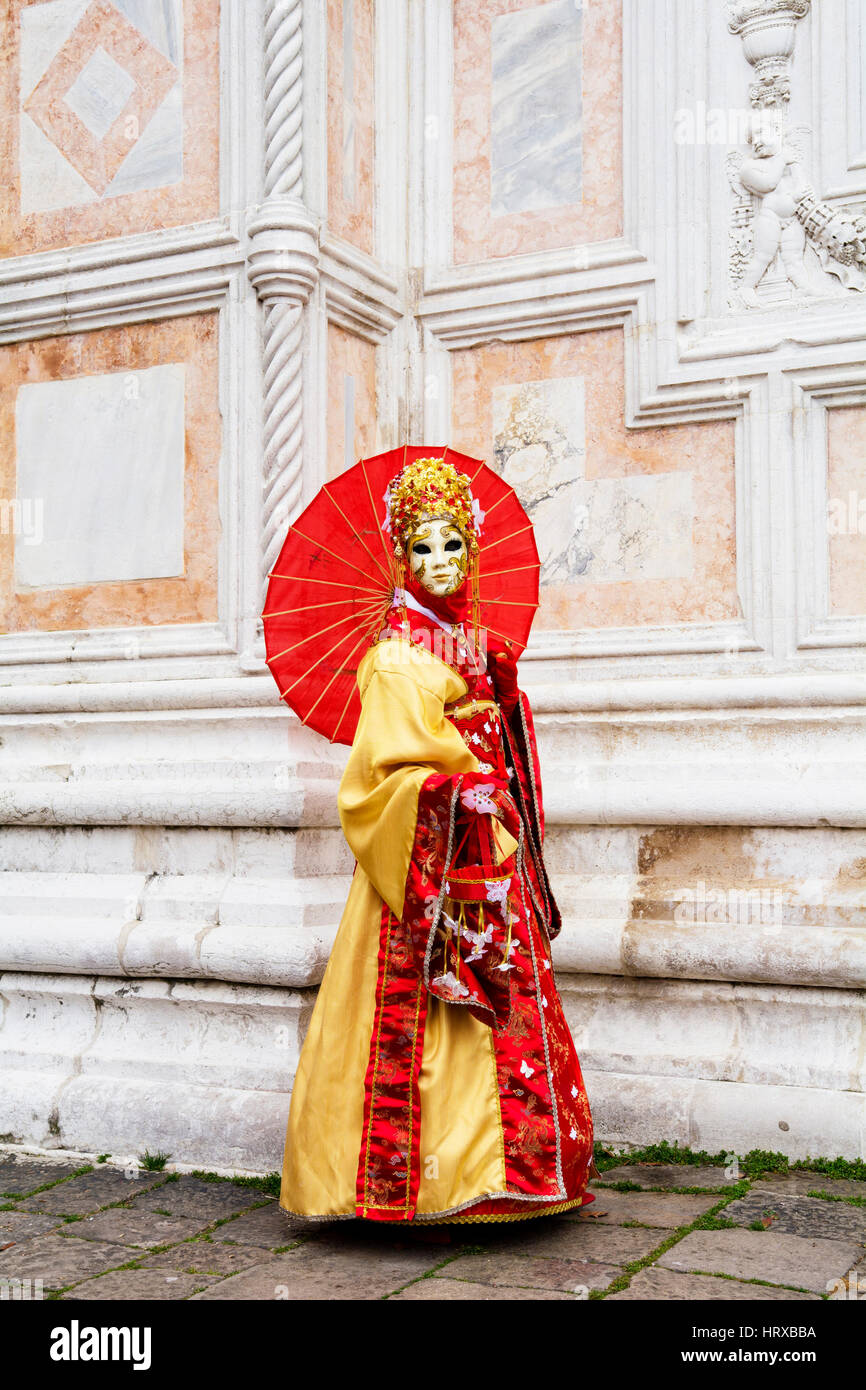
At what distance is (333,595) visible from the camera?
360 cm

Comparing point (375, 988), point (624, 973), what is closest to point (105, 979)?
point (375, 988)

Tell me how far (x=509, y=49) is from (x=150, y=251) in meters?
1.53

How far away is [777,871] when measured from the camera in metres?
4.20

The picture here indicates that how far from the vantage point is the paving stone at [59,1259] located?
3.14 m

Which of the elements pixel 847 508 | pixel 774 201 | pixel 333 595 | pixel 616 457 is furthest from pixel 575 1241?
pixel 774 201

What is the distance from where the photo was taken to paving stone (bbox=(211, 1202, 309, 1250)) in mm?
3371

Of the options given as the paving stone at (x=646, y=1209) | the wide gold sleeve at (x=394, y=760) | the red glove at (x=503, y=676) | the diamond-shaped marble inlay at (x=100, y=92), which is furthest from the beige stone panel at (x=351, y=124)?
the paving stone at (x=646, y=1209)

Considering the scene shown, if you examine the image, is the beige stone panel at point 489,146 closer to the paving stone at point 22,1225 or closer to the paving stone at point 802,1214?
the paving stone at point 802,1214

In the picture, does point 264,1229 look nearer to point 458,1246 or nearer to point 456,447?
point 458,1246

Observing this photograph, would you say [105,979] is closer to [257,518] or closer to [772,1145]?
[257,518]

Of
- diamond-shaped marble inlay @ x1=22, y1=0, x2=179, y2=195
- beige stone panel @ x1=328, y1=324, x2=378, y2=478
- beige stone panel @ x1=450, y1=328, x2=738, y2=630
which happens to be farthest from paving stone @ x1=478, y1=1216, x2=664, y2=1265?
diamond-shaped marble inlay @ x1=22, y1=0, x2=179, y2=195

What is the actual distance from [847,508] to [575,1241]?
241cm

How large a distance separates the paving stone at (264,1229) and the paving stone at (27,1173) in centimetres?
71

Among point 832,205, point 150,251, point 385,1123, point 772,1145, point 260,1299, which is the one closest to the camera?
point 260,1299
